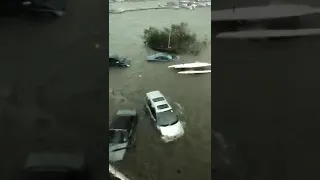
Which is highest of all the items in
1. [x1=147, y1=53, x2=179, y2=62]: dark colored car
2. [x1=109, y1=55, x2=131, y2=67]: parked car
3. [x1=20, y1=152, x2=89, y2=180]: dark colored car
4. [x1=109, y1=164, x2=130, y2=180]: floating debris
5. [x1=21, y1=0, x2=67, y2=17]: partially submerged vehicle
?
[x1=21, y1=0, x2=67, y2=17]: partially submerged vehicle

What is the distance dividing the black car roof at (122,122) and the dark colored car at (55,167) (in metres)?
0.10

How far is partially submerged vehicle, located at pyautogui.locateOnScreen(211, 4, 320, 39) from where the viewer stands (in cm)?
81

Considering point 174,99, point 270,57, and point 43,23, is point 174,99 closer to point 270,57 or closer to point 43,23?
point 270,57

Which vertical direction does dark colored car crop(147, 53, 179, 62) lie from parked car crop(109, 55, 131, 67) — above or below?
above

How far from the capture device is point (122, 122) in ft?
2.82

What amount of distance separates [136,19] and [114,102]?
0.20 meters

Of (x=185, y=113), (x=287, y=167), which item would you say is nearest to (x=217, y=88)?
(x=185, y=113)

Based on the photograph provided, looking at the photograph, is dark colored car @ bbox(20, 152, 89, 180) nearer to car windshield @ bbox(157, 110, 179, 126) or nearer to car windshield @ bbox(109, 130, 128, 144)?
car windshield @ bbox(109, 130, 128, 144)

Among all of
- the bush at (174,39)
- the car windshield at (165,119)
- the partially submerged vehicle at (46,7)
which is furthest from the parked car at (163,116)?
the partially submerged vehicle at (46,7)

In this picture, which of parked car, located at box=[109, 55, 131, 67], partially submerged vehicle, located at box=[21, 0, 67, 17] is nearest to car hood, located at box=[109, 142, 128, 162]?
parked car, located at box=[109, 55, 131, 67]

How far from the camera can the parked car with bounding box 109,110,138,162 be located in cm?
85

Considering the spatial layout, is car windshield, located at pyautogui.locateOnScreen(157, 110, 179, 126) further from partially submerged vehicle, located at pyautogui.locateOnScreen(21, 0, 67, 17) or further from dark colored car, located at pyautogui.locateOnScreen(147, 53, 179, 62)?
partially submerged vehicle, located at pyautogui.locateOnScreen(21, 0, 67, 17)

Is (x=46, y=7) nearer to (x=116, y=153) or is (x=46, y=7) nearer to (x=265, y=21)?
(x=116, y=153)

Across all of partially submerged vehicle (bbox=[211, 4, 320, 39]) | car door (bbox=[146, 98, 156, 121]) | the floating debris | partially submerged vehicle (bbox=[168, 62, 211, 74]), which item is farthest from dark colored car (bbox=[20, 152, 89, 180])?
partially submerged vehicle (bbox=[211, 4, 320, 39])
